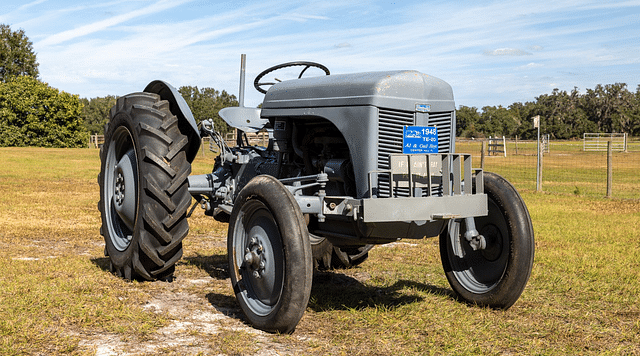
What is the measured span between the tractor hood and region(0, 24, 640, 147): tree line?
107 feet

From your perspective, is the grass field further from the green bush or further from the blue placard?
the green bush

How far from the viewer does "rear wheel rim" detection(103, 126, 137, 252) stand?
5.98 meters

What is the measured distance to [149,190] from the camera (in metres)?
5.36

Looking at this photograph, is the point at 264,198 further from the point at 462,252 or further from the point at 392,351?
the point at 462,252

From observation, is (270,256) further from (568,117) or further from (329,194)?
(568,117)

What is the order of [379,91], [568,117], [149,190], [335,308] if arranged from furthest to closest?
[568,117] → [149,190] → [335,308] → [379,91]

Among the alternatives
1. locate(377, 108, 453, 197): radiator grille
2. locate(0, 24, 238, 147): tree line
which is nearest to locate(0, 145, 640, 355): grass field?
locate(377, 108, 453, 197): radiator grille

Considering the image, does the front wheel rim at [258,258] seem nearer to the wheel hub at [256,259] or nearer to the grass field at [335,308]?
the wheel hub at [256,259]

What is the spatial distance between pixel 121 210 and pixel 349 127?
270 centimetres

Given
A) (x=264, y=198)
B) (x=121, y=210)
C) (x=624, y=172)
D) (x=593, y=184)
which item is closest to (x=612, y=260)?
(x=264, y=198)

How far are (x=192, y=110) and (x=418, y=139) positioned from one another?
61.9m

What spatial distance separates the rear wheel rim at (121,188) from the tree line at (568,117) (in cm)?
7218

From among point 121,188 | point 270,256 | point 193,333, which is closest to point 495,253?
point 270,256

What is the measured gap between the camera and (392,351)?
13.0 ft
